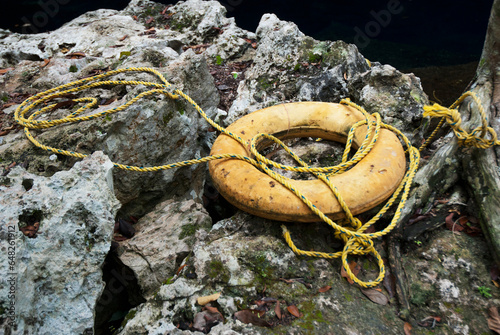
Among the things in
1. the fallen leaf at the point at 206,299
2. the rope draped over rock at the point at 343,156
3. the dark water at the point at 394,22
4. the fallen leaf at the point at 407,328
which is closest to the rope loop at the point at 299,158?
the rope draped over rock at the point at 343,156

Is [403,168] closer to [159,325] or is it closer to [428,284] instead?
[428,284]

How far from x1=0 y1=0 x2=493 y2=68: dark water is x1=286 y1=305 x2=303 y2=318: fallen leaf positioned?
26.9 ft

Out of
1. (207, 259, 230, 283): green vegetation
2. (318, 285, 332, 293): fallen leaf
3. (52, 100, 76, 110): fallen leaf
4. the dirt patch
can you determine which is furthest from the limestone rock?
the dirt patch

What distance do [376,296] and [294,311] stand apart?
19.0 inches

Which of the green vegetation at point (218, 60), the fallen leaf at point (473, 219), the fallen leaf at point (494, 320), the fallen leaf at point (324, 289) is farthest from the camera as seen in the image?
the green vegetation at point (218, 60)

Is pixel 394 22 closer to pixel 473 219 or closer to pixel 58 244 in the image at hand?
pixel 473 219

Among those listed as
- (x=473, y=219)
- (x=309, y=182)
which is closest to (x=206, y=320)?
(x=309, y=182)

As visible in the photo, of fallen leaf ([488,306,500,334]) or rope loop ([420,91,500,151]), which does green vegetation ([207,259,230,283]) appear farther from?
rope loop ([420,91,500,151])

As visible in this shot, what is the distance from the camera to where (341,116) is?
2488mm

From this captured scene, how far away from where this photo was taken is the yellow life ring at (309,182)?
184cm

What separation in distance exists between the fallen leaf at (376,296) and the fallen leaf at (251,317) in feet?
1.94

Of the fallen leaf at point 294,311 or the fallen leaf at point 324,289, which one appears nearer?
the fallen leaf at point 294,311

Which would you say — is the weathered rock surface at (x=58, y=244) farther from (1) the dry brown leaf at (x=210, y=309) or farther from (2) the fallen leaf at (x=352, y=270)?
(2) the fallen leaf at (x=352, y=270)

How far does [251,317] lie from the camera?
161 centimetres
